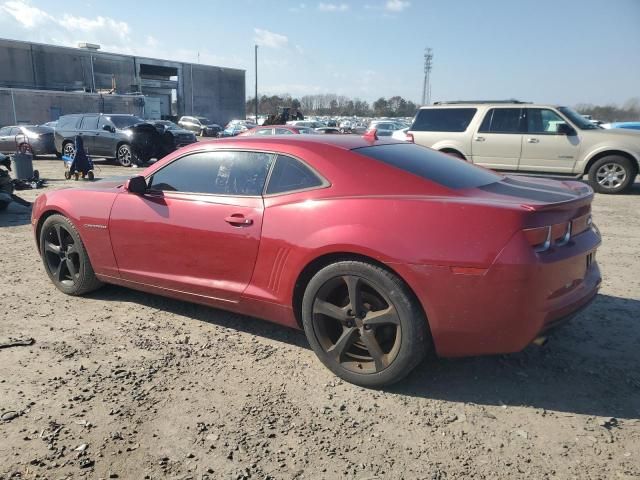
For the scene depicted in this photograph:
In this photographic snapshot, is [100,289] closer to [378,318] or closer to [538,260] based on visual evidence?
[378,318]

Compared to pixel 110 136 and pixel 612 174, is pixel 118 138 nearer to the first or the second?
pixel 110 136

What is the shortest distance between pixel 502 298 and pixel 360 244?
795 millimetres

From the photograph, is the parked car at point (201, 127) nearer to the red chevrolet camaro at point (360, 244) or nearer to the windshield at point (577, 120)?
the windshield at point (577, 120)

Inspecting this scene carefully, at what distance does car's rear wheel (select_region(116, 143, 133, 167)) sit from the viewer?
16.0 m

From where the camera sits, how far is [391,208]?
9.17ft

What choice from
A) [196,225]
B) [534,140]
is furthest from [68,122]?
[196,225]

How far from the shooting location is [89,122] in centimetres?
1689

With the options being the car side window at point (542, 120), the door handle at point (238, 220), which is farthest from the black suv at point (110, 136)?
the door handle at point (238, 220)

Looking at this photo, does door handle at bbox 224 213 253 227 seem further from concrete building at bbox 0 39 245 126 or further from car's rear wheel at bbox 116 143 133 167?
concrete building at bbox 0 39 245 126

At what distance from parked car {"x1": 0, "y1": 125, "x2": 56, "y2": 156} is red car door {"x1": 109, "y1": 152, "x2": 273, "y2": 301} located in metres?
17.0

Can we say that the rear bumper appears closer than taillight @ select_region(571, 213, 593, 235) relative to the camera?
A: Yes

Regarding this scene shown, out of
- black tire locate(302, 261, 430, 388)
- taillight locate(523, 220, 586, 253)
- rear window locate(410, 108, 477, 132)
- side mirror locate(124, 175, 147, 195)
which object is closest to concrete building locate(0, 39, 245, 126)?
rear window locate(410, 108, 477, 132)

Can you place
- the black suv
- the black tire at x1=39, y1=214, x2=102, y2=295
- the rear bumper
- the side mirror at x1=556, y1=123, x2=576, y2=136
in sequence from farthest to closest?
the black suv → the side mirror at x1=556, y1=123, x2=576, y2=136 → the black tire at x1=39, y1=214, x2=102, y2=295 → the rear bumper

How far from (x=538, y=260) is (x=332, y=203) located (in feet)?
3.87
